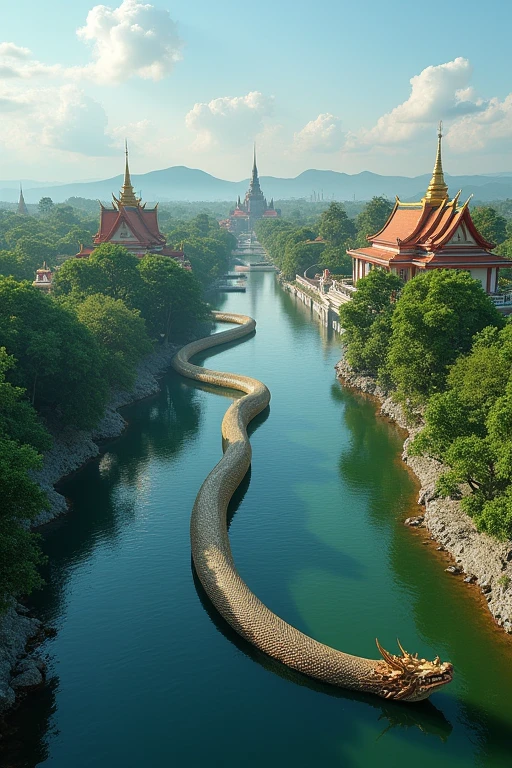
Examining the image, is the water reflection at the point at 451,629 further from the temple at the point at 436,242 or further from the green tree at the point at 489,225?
the green tree at the point at 489,225

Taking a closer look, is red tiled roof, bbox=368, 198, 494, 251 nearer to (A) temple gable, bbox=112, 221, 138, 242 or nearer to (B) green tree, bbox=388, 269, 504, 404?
(B) green tree, bbox=388, 269, 504, 404

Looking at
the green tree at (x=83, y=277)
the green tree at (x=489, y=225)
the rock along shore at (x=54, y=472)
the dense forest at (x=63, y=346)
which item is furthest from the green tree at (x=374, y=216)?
the green tree at (x=83, y=277)

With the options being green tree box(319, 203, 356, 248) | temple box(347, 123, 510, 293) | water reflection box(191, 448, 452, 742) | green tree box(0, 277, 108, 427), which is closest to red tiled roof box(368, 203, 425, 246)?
temple box(347, 123, 510, 293)

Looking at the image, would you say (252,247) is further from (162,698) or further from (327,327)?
(162,698)

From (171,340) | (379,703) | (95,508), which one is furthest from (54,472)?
(171,340)

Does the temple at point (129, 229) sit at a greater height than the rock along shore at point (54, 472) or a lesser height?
greater
